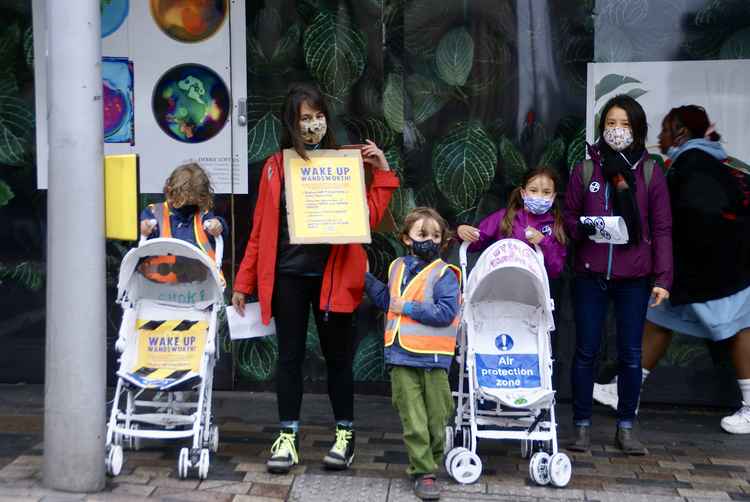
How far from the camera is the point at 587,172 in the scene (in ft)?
19.6

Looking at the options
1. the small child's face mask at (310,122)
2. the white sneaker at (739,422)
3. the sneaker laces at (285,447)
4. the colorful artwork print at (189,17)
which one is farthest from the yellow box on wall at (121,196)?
the white sneaker at (739,422)

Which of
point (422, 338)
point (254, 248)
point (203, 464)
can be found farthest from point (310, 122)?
point (203, 464)

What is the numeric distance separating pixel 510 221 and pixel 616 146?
703mm

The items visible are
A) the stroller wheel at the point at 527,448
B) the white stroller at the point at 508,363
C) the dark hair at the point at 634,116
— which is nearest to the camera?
the white stroller at the point at 508,363

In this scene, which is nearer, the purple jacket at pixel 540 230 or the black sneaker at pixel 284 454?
the black sneaker at pixel 284 454

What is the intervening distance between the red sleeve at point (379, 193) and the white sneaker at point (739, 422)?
8.79ft

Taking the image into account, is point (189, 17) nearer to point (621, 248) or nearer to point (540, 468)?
point (621, 248)

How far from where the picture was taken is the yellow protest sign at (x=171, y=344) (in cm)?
570

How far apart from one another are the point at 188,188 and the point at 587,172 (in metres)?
2.20

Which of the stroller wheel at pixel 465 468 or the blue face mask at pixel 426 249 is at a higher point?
the blue face mask at pixel 426 249

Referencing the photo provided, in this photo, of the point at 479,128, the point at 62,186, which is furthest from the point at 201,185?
the point at 479,128

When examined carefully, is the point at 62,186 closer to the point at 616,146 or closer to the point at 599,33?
the point at 616,146

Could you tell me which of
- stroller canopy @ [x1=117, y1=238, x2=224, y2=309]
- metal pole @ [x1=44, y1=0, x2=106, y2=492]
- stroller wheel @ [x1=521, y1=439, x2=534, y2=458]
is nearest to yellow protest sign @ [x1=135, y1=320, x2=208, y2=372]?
stroller canopy @ [x1=117, y1=238, x2=224, y2=309]

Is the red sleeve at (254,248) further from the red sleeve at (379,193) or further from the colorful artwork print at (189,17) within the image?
the colorful artwork print at (189,17)
